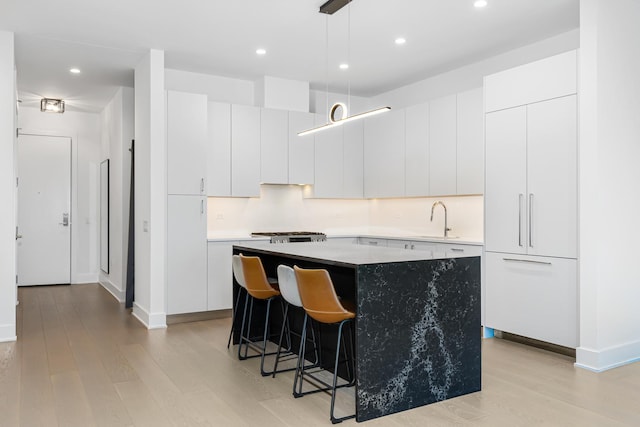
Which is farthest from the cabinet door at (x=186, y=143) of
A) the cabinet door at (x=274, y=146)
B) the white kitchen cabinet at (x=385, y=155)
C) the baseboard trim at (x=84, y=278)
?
the baseboard trim at (x=84, y=278)

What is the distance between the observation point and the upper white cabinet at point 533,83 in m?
4.14

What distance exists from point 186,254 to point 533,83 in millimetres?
3850

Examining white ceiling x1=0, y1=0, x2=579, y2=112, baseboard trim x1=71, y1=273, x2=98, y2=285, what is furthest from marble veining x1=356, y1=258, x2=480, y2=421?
baseboard trim x1=71, y1=273, x2=98, y2=285

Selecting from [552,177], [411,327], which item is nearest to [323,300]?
[411,327]

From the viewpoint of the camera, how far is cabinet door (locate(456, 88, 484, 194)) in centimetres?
533

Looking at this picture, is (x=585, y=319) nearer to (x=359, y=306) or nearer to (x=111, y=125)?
(x=359, y=306)

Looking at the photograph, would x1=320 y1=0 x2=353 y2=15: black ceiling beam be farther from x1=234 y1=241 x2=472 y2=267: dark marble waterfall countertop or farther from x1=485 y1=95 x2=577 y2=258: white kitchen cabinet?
x1=234 y1=241 x2=472 y2=267: dark marble waterfall countertop

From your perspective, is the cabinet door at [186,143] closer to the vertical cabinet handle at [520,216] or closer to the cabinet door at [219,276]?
the cabinet door at [219,276]

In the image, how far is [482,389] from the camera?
3461 mm

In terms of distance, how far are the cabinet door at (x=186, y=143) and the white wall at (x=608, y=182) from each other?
377cm

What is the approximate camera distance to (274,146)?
20.7 ft

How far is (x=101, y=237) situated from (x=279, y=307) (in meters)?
5.03

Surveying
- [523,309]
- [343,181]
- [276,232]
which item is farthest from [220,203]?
[523,309]

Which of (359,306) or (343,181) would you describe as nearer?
(359,306)
